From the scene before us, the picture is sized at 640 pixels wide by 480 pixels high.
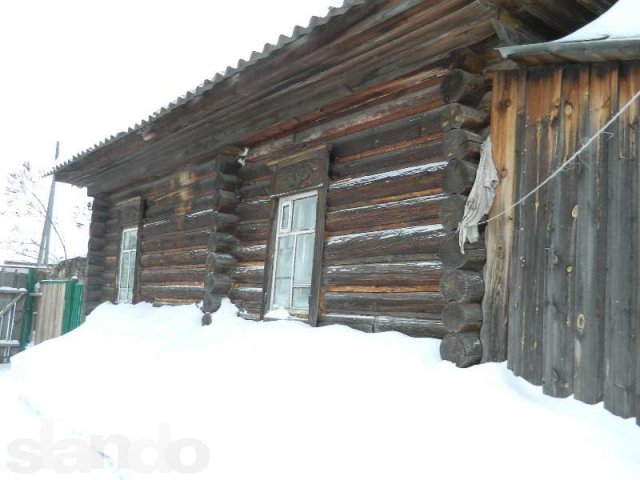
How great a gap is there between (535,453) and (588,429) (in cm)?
36

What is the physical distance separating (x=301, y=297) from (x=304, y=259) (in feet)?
1.27

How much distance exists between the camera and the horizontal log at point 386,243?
4.53 m

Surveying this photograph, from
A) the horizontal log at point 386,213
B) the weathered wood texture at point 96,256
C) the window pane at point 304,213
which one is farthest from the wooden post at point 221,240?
the weathered wood texture at point 96,256

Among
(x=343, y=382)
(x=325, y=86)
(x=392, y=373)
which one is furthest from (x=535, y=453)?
(x=325, y=86)

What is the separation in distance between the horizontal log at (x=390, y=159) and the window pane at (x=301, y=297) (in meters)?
1.19

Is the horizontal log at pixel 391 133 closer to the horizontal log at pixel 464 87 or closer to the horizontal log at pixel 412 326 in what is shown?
the horizontal log at pixel 464 87

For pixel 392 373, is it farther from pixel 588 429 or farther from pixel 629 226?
pixel 629 226

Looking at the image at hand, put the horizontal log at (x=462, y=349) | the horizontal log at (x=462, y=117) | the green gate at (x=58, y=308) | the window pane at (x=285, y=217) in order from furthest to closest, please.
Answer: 1. the green gate at (x=58, y=308)
2. the window pane at (x=285, y=217)
3. the horizontal log at (x=462, y=117)
4. the horizontal log at (x=462, y=349)

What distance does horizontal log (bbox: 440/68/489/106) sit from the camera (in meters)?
4.13

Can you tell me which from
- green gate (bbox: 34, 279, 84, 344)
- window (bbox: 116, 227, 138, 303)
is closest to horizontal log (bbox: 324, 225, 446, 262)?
window (bbox: 116, 227, 138, 303)

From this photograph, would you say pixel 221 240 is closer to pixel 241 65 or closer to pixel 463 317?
pixel 241 65

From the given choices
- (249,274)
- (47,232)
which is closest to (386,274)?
(249,274)

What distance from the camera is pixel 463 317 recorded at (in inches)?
152

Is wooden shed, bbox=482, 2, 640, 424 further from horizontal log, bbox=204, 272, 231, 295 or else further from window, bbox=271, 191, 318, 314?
horizontal log, bbox=204, 272, 231, 295
